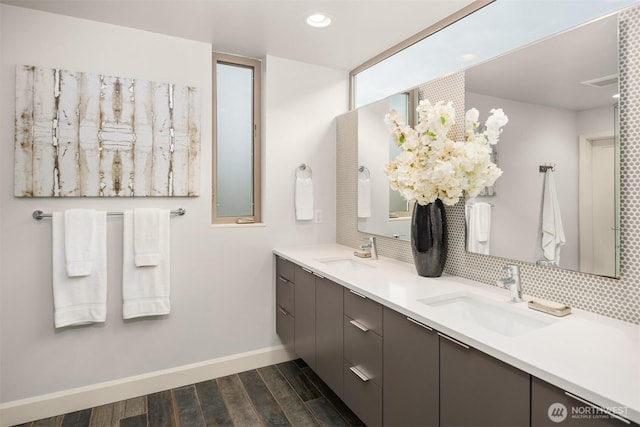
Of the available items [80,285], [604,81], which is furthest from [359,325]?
[80,285]

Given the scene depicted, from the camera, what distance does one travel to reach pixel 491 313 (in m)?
1.59

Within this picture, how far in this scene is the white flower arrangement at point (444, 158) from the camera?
1.68 meters

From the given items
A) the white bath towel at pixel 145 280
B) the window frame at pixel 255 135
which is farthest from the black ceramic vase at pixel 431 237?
the white bath towel at pixel 145 280

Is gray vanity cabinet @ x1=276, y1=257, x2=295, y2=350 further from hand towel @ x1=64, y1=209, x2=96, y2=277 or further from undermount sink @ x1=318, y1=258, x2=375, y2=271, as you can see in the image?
hand towel @ x1=64, y1=209, x2=96, y2=277

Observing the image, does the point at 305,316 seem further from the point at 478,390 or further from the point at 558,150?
the point at 558,150

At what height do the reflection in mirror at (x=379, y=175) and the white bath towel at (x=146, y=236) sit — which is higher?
the reflection in mirror at (x=379, y=175)

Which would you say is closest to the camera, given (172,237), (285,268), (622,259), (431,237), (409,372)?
(622,259)

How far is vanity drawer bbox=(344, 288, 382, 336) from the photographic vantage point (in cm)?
167

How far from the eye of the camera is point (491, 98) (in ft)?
5.82

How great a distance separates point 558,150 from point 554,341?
80 centimetres

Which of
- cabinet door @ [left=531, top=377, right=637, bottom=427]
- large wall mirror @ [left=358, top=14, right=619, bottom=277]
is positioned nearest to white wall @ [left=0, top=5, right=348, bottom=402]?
large wall mirror @ [left=358, top=14, right=619, bottom=277]

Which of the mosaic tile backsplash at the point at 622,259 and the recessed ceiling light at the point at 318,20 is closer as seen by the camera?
the mosaic tile backsplash at the point at 622,259

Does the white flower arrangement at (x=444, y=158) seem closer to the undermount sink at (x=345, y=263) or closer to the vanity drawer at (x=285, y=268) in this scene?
the undermount sink at (x=345, y=263)

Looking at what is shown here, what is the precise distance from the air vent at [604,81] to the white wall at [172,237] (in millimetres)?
1945
